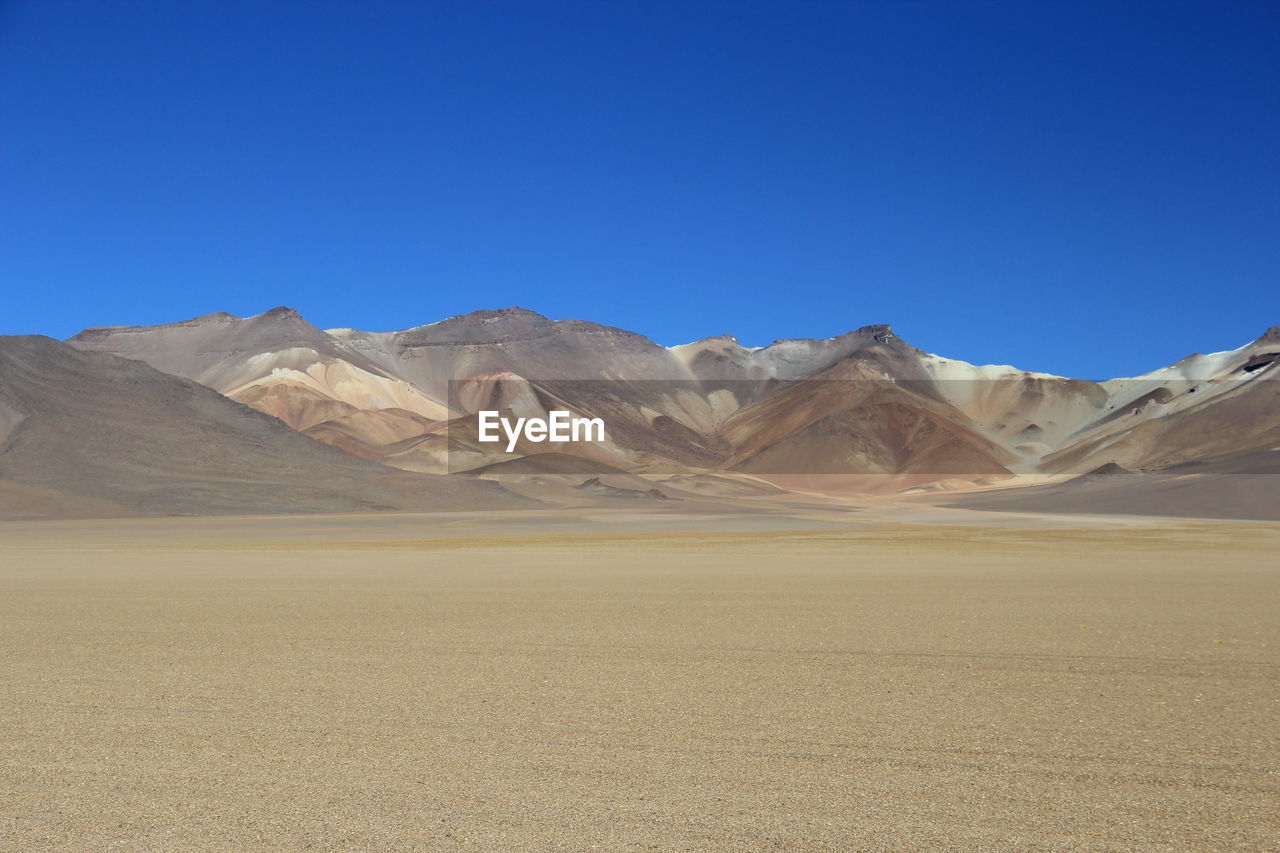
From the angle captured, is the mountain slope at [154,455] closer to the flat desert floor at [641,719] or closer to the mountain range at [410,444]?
the mountain range at [410,444]

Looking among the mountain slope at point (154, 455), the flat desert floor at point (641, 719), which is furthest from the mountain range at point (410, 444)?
the flat desert floor at point (641, 719)

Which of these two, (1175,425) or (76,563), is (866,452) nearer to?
(1175,425)

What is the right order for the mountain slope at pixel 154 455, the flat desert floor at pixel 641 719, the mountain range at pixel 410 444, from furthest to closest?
the mountain range at pixel 410 444 → the mountain slope at pixel 154 455 → the flat desert floor at pixel 641 719

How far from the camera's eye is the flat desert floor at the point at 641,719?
22.6 feet

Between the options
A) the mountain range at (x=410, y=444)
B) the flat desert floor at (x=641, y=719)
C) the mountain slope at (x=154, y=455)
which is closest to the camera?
the flat desert floor at (x=641, y=719)

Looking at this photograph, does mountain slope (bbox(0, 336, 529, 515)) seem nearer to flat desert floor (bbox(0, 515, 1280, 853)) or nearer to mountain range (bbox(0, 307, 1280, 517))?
mountain range (bbox(0, 307, 1280, 517))

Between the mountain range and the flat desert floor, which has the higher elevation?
the mountain range

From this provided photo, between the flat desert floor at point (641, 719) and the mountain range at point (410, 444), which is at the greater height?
the mountain range at point (410, 444)

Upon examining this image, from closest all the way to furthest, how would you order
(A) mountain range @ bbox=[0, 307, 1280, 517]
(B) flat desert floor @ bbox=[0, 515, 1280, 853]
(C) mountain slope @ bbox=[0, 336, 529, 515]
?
(B) flat desert floor @ bbox=[0, 515, 1280, 853] → (C) mountain slope @ bbox=[0, 336, 529, 515] → (A) mountain range @ bbox=[0, 307, 1280, 517]

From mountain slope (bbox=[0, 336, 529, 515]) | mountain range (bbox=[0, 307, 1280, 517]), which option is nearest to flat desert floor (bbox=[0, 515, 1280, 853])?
mountain slope (bbox=[0, 336, 529, 515])

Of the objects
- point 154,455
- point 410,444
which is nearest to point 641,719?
point 154,455

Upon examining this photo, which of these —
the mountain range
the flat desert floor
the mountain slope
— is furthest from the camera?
the mountain range

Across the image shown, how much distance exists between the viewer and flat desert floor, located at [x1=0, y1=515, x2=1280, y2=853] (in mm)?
6895

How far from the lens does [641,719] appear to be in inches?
379
